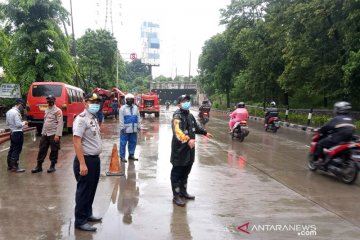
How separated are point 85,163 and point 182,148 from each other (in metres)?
1.83

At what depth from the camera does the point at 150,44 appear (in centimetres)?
12188

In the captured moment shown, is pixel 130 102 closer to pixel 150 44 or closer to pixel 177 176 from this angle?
pixel 177 176

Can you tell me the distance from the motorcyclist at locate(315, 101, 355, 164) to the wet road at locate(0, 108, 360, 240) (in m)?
0.78

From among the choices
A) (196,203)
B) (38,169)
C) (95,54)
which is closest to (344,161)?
(196,203)

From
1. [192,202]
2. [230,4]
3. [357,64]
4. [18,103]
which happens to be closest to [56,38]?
[18,103]

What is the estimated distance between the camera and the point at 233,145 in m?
14.9

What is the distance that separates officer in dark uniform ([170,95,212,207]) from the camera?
6.62 m

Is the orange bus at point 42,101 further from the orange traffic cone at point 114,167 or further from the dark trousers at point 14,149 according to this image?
the orange traffic cone at point 114,167

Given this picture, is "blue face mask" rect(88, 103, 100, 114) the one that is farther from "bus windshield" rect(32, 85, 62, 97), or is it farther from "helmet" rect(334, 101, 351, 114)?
"bus windshield" rect(32, 85, 62, 97)

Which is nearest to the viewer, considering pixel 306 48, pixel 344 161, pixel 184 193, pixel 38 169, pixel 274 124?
pixel 184 193

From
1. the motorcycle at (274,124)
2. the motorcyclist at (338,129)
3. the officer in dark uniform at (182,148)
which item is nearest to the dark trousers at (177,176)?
the officer in dark uniform at (182,148)

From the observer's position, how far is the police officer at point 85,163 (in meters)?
5.30

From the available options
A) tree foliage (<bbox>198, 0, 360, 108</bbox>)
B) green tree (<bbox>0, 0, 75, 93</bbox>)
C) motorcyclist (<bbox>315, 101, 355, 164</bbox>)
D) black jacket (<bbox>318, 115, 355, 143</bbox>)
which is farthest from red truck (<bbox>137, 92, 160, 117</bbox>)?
black jacket (<bbox>318, 115, 355, 143</bbox>)

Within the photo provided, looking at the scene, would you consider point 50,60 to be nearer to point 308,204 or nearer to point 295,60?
point 295,60
